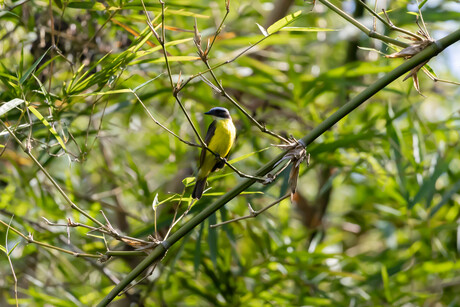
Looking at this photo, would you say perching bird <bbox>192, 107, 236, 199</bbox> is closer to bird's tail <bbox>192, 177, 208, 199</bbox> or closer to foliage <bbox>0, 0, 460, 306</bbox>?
bird's tail <bbox>192, 177, 208, 199</bbox>

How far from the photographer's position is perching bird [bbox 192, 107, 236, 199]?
217 cm

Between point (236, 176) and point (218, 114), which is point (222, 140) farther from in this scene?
point (236, 176)

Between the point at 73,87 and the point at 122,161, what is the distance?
1721 millimetres

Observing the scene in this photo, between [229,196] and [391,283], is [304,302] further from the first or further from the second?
[229,196]

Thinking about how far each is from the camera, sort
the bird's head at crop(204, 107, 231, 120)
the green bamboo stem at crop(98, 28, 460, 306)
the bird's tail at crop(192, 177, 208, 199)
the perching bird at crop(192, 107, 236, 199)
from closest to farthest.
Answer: the green bamboo stem at crop(98, 28, 460, 306), the bird's tail at crop(192, 177, 208, 199), the perching bird at crop(192, 107, 236, 199), the bird's head at crop(204, 107, 231, 120)

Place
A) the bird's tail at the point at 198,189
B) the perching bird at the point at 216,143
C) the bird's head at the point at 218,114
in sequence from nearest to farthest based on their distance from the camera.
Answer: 1. the bird's tail at the point at 198,189
2. the perching bird at the point at 216,143
3. the bird's head at the point at 218,114

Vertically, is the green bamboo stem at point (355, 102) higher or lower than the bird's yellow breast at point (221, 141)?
higher

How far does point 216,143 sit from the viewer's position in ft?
7.16

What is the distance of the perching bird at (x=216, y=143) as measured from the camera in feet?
7.13

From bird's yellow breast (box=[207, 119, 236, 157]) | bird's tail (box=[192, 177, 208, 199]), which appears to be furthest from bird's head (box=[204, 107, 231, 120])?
bird's tail (box=[192, 177, 208, 199])

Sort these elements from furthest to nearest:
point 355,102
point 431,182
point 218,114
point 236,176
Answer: point 236,176
point 431,182
point 218,114
point 355,102

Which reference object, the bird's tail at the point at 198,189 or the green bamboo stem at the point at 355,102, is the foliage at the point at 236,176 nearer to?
the bird's tail at the point at 198,189


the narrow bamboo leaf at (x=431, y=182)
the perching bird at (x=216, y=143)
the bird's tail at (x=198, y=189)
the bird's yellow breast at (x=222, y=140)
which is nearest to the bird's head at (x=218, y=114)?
the perching bird at (x=216, y=143)

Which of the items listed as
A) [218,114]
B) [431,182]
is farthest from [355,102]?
[431,182]
